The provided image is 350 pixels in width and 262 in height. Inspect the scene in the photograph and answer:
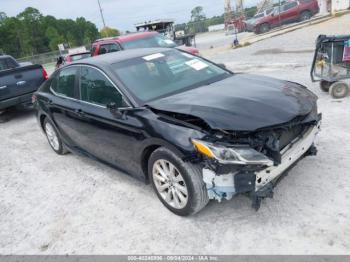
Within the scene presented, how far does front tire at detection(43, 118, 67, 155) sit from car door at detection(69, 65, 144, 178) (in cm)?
103

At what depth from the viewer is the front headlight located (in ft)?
9.78

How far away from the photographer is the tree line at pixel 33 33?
6788cm

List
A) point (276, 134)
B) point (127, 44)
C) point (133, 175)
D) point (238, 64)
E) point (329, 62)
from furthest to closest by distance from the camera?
point (238, 64)
point (127, 44)
point (329, 62)
point (133, 175)
point (276, 134)

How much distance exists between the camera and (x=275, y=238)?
307 cm

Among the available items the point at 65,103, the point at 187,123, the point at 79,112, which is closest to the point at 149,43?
the point at 65,103

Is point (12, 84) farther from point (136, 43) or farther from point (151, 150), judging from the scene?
point (151, 150)

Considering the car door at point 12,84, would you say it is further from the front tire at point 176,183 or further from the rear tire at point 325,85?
the rear tire at point 325,85

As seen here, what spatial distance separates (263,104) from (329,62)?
13.1ft

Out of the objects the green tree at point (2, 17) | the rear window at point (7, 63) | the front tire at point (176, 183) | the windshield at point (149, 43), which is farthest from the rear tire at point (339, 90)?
the green tree at point (2, 17)

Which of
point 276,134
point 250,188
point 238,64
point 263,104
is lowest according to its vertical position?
point 238,64

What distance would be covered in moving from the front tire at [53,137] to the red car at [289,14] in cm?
2231

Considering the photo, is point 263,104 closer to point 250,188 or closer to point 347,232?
point 250,188

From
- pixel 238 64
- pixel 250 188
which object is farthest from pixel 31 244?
pixel 238 64

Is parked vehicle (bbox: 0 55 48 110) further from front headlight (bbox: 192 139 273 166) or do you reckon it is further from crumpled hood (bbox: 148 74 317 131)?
front headlight (bbox: 192 139 273 166)
